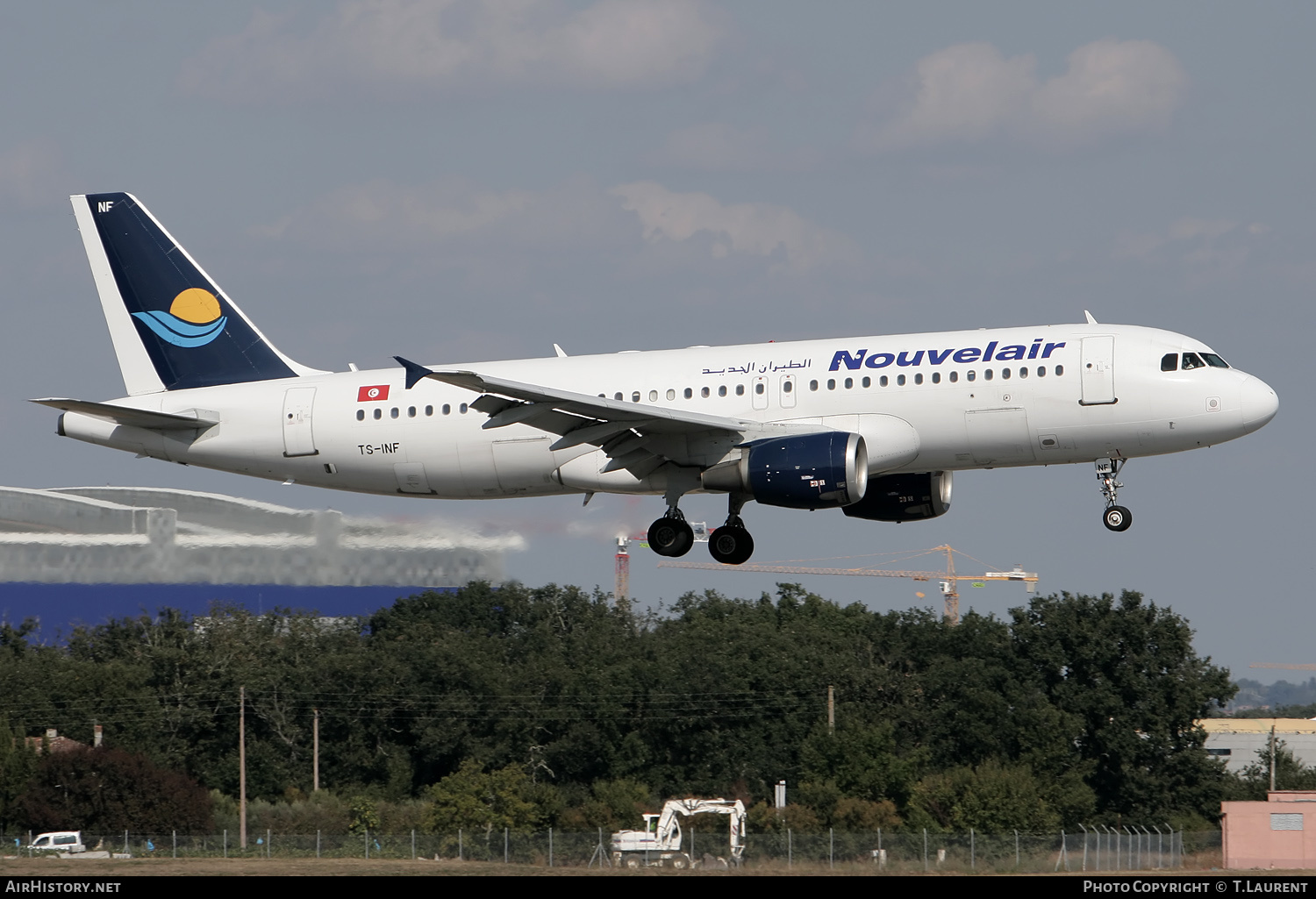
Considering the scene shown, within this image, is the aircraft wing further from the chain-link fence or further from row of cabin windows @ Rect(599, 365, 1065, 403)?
the chain-link fence

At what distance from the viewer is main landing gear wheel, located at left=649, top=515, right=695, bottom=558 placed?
36.6m

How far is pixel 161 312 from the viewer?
132 feet

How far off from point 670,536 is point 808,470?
4648mm

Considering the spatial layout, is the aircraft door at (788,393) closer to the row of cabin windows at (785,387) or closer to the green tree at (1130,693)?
the row of cabin windows at (785,387)

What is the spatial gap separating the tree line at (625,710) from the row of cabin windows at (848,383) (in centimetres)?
3792

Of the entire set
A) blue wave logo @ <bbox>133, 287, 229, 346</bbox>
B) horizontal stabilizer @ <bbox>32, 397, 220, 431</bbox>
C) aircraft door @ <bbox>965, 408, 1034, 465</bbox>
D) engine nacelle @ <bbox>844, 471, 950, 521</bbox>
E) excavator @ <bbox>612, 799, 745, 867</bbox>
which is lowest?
excavator @ <bbox>612, 799, 745, 867</bbox>

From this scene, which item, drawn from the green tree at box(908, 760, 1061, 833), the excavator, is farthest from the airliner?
the green tree at box(908, 760, 1061, 833)

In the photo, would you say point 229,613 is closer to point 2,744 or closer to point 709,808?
point 2,744

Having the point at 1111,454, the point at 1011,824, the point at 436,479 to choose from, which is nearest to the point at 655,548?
the point at 436,479

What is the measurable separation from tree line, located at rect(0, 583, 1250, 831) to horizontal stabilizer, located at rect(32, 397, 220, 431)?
3522 cm

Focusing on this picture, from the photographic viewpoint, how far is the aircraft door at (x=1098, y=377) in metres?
33.5

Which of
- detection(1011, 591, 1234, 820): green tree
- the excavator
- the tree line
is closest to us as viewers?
the excavator

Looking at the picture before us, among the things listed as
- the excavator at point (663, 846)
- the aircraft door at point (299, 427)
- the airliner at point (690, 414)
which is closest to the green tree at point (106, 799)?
the excavator at point (663, 846)

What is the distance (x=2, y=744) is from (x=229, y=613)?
1870cm
